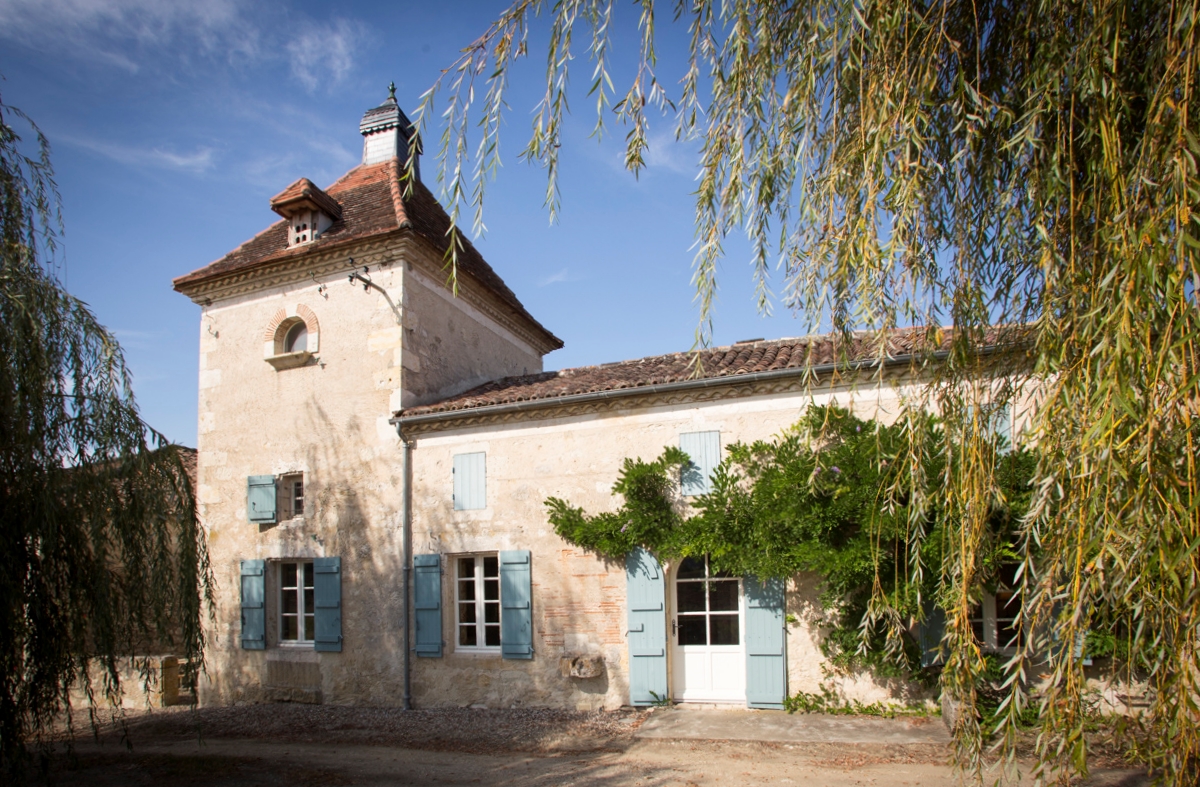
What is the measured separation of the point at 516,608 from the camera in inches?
362

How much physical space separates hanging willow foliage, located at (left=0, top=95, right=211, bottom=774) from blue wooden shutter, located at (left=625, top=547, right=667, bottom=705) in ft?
14.7

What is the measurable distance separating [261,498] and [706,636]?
6662mm

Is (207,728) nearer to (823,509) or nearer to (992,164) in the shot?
(823,509)

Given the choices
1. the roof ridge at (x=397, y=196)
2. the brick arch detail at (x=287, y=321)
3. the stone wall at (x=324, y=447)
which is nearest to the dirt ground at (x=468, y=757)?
the stone wall at (x=324, y=447)

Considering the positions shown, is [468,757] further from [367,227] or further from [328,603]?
[367,227]

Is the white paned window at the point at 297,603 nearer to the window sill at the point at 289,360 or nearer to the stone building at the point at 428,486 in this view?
the stone building at the point at 428,486

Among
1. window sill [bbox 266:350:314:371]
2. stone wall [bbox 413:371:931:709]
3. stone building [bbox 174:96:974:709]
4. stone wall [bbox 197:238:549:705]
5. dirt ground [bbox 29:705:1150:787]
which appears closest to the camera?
dirt ground [bbox 29:705:1150:787]

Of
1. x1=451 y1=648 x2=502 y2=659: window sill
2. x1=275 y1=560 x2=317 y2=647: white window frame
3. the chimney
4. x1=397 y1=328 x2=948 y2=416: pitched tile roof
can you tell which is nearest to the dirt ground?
x1=451 y1=648 x2=502 y2=659: window sill

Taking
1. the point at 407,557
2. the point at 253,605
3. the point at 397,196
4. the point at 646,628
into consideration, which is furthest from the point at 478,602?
the point at 397,196

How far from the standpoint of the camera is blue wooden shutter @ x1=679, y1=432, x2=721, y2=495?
864 cm

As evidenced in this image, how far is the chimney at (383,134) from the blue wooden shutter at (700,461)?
845 cm

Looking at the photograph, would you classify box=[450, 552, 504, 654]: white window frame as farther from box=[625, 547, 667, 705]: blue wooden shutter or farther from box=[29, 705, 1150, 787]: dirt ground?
box=[625, 547, 667, 705]: blue wooden shutter

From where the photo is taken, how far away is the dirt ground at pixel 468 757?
6.26 m

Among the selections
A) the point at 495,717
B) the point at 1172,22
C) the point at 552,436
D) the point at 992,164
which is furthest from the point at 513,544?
the point at 1172,22
